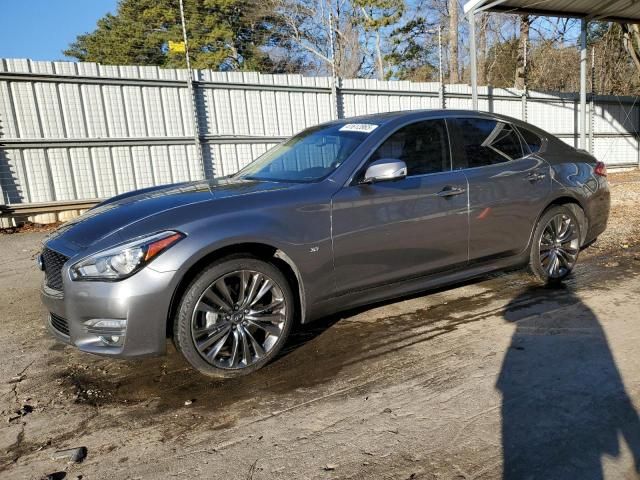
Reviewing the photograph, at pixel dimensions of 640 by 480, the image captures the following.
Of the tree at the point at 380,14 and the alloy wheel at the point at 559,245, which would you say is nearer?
the alloy wheel at the point at 559,245

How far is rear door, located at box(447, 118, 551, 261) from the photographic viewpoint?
4098 millimetres

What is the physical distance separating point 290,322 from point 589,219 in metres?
3.46

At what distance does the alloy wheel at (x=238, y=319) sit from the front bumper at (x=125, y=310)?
8.9 inches

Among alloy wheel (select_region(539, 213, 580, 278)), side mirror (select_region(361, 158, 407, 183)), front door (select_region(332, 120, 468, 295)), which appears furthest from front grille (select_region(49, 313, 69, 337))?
alloy wheel (select_region(539, 213, 580, 278))

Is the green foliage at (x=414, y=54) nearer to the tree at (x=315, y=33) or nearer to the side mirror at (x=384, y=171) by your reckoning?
the tree at (x=315, y=33)

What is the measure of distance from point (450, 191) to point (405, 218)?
52 centimetres

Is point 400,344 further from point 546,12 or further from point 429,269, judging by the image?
point 546,12

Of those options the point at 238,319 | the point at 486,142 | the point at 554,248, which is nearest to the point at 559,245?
the point at 554,248

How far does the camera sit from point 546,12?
11039 millimetres

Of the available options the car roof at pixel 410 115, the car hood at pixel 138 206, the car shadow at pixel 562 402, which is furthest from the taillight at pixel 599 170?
the car hood at pixel 138 206

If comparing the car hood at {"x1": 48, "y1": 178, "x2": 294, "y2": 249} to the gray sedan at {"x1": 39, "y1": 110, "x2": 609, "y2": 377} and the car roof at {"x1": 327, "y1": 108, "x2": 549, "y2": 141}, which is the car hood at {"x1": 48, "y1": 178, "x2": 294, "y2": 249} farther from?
the car roof at {"x1": 327, "y1": 108, "x2": 549, "y2": 141}

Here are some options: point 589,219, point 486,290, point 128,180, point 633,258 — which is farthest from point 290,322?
point 128,180

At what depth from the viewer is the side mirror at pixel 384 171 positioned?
344 cm

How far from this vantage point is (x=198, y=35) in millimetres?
18406
